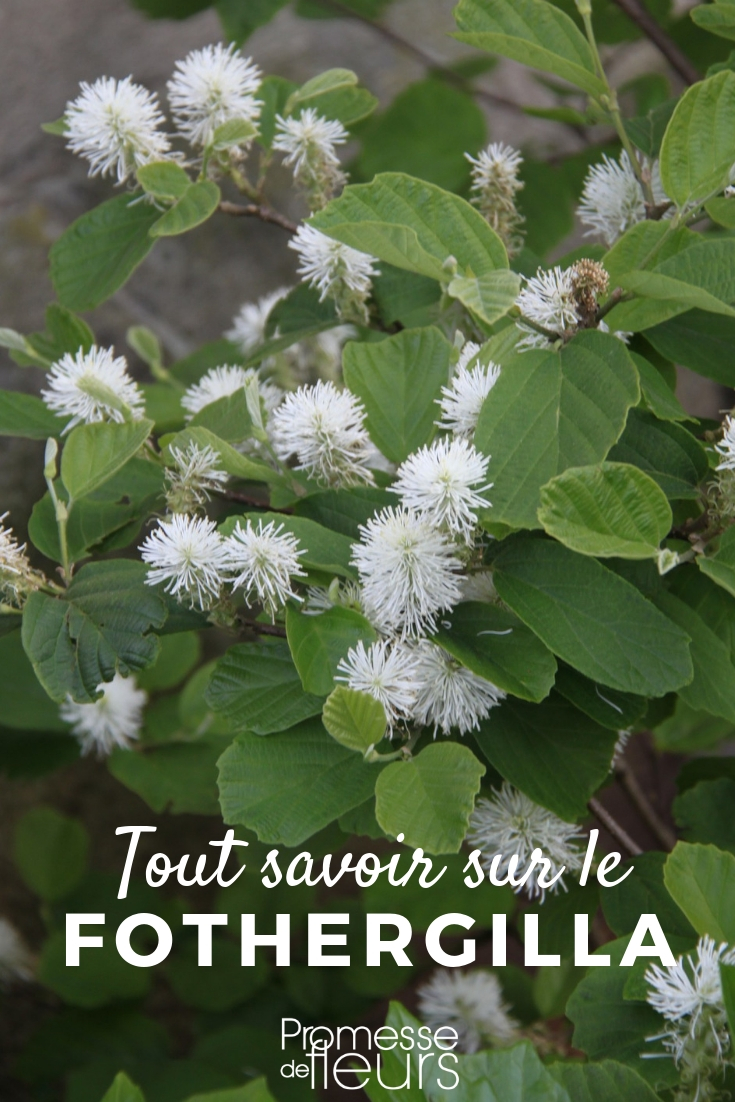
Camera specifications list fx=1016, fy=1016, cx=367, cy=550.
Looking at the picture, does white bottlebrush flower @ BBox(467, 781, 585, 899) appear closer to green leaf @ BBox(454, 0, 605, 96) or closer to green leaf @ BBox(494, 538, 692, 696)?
Answer: green leaf @ BBox(494, 538, 692, 696)

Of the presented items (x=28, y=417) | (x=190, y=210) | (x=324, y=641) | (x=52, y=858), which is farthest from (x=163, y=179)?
(x=52, y=858)

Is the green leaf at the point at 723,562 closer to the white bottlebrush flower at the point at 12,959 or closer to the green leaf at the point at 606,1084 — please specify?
the green leaf at the point at 606,1084

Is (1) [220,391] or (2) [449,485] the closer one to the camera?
(2) [449,485]

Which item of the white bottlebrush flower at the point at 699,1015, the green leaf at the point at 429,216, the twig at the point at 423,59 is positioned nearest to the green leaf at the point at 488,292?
the green leaf at the point at 429,216

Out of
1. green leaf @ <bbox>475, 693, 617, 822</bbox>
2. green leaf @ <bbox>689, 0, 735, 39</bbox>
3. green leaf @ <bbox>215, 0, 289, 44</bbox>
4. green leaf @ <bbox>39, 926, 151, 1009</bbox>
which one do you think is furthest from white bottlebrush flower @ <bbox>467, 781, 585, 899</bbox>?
green leaf @ <bbox>215, 0, 289, 44</bbox>

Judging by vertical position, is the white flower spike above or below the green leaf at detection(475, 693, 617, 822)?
above

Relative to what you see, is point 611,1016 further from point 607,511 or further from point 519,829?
point 607,511

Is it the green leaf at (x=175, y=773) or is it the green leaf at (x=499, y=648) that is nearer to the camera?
the green leaf at (x=499, y=648)
